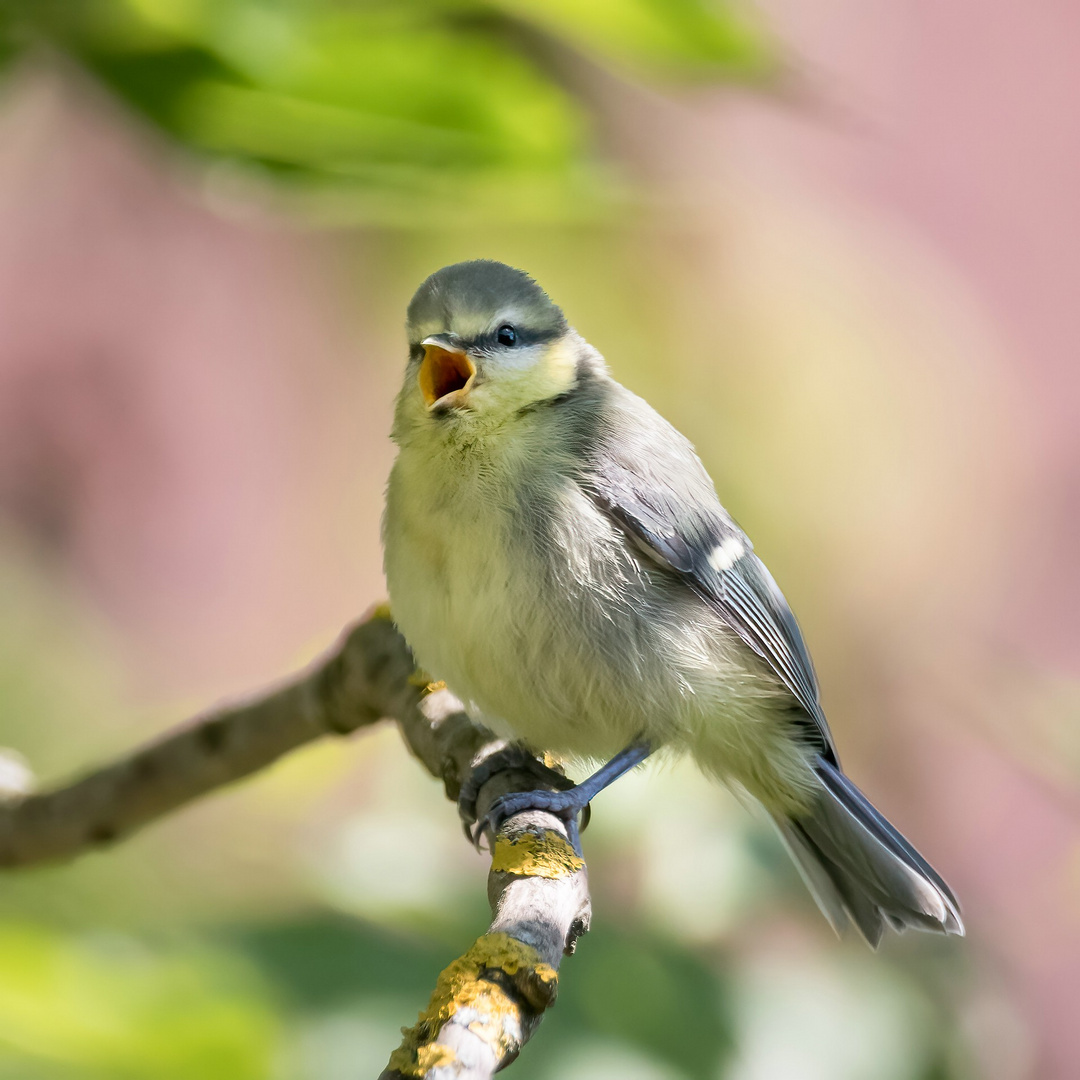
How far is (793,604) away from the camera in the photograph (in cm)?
224

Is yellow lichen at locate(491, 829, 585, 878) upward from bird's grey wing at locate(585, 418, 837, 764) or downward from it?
downward

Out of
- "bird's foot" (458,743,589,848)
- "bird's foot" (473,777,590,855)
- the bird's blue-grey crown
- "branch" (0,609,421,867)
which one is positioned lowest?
"bird's foot" (473,777,590,855)

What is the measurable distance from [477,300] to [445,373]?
83mm

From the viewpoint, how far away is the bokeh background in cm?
110

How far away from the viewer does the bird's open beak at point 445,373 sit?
3.89 ft

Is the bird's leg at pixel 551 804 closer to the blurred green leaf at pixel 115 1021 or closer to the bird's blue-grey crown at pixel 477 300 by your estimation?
the blurred green leaf at pixel 115 1021

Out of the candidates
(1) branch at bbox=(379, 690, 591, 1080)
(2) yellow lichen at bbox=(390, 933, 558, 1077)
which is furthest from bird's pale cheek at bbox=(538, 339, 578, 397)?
(2) yellow lichen at bbox=(390, 933, 558, 1077)

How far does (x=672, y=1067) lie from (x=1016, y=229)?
2.32 meters

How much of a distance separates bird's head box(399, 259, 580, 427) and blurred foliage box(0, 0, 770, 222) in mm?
116

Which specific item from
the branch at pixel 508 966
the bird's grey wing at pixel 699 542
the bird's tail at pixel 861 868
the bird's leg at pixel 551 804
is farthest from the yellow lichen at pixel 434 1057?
the bird's tail at pixel 861 868

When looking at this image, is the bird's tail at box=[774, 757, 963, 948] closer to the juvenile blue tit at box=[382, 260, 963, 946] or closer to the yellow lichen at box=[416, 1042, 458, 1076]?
the juvenile blue tit at box=[382, 260, 963, 946]

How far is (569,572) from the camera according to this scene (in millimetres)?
1150

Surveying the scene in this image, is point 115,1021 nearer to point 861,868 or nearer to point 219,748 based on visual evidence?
point 219,748

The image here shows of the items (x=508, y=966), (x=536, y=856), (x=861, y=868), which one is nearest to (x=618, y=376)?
(x=861, y=868)
